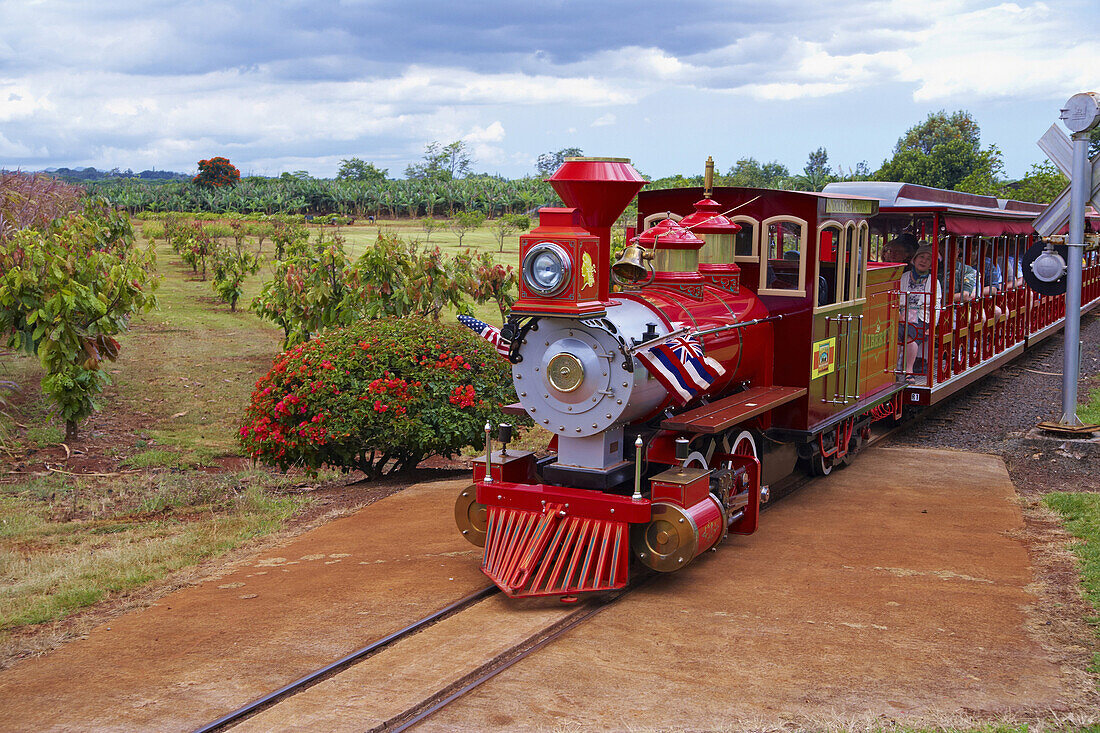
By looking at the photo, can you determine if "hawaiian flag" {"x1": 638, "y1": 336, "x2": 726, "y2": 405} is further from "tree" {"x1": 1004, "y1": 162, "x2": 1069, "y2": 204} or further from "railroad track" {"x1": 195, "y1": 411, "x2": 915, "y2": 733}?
"tree" {"x1": 1004, "y1": 162, "x2": 1069, "y2": 204}

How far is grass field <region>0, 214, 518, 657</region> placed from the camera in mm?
7328

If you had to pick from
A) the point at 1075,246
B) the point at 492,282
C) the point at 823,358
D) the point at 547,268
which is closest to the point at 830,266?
the point at 823,358

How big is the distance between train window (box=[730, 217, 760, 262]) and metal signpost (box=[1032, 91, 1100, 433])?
164 inches

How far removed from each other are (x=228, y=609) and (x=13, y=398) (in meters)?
10.9

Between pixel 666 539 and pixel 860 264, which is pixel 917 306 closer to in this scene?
pixel 860 264

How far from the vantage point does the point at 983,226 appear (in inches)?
541

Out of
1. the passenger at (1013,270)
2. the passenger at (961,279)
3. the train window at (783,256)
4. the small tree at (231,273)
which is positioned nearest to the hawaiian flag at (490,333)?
the train window at (783,256)

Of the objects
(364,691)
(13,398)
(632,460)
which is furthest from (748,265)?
(13,398)

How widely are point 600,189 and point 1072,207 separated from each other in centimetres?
707

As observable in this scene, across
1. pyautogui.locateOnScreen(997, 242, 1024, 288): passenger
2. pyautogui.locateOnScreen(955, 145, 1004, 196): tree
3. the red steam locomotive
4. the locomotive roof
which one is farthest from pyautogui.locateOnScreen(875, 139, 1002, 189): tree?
the red steam locomotive

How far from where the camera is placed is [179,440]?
13.8 metres

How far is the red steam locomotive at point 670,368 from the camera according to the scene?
660cm

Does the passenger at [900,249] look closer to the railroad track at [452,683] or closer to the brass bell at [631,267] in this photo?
the brass bell at [631,267]

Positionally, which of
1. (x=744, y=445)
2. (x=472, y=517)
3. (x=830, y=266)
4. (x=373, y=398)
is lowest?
(x=472, y=517)
